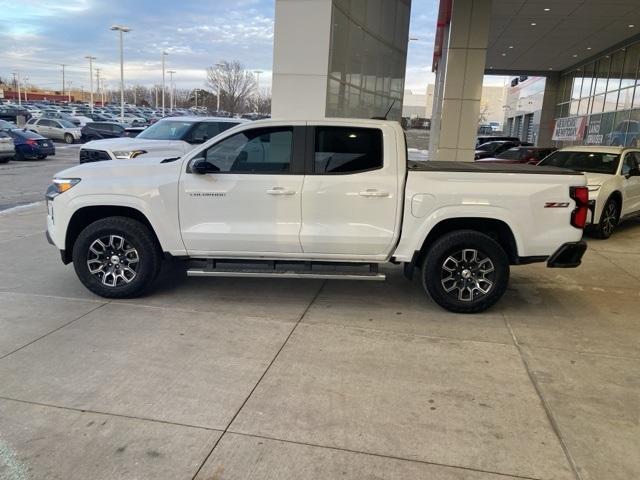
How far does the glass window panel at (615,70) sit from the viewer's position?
23688mm

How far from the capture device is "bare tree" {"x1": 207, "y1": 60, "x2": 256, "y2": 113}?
204 ft

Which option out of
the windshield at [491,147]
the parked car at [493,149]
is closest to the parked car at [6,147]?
the parked car at [493,149]

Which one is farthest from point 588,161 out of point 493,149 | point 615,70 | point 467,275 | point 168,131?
point 493,149

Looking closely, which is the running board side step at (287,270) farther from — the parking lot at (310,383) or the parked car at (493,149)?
the parked car at (493,149)

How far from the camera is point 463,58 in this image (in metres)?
16.4

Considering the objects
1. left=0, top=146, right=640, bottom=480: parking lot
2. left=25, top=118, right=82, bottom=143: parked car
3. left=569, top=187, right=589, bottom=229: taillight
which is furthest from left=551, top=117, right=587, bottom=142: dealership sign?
left=25, top=118, right=82, bottom=143: parked car

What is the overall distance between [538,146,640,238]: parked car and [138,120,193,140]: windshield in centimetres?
805

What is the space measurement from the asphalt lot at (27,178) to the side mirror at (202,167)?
7993 millimetres

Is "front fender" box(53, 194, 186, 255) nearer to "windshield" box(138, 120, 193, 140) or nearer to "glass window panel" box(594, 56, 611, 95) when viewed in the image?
"windshield" box(138, 120, 193, 140)

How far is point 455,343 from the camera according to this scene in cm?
500

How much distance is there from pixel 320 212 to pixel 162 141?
7267mm

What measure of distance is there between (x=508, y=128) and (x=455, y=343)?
54.2 metres

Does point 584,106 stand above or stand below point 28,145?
above

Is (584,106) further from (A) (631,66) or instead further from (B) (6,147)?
(B) (6,147)
